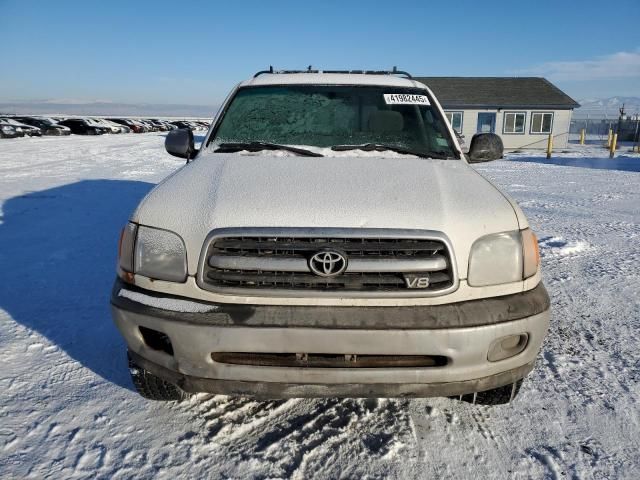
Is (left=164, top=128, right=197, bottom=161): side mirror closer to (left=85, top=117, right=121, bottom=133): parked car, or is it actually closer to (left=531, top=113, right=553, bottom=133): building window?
(left=531, top=113, right=553, bottom=133): building window

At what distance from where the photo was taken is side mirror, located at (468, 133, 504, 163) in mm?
3240

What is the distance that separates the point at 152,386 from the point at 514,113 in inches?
1145

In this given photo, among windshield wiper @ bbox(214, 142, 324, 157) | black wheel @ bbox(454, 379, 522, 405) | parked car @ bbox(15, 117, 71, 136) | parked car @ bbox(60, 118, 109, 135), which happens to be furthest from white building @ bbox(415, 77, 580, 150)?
black wheel @ bbox(454, 379, 522, 405)

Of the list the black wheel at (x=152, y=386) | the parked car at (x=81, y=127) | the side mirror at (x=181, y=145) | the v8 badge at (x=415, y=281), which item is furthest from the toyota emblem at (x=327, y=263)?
the parked car at (x=81, y=127)

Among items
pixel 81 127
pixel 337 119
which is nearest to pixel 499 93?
pixel 337 119

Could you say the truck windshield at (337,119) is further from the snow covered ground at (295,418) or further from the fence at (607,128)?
the fence at (607,128)

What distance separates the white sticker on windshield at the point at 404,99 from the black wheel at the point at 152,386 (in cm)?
245

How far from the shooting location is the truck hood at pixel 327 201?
1925mm

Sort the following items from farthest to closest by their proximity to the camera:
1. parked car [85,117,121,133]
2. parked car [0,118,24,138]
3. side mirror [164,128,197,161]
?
parked car [85,117,121,133]
parked car [0,118,24,138]
side mirror [164,128,197,161]

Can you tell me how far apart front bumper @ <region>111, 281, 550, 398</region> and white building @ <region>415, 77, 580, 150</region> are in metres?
26.6

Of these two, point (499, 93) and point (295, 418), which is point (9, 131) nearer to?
point (499, 93)

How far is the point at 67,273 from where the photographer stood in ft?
13.5

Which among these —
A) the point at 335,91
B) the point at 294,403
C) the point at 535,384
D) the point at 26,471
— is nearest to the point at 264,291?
the point at 294,403

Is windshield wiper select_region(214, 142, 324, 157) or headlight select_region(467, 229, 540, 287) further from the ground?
windshield wiper select_region(214, 142, 324, 157)
